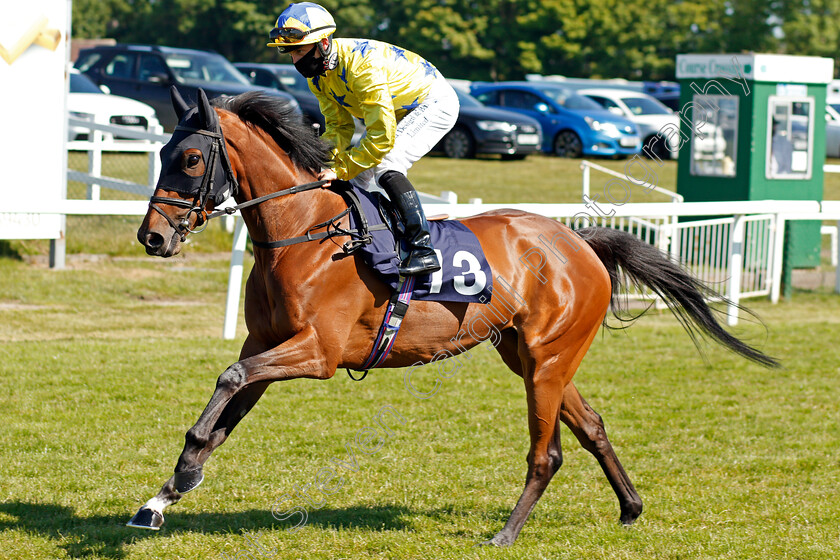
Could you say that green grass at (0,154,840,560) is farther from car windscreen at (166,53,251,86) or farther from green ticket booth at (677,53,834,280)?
car windscreen at (166,53,251,86)

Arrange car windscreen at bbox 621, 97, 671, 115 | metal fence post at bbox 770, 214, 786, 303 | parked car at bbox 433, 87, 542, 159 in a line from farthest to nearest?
car windscreen at bbox 621, 97, 671, 115, parked car at bbox 433, 87, 542, 159, metal fence post at bbox 770, 214, 786, 303

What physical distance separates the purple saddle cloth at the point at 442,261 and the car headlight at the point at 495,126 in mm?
15621

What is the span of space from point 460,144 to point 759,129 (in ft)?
28.9

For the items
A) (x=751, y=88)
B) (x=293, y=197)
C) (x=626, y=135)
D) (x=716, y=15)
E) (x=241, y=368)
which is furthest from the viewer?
(x=716, y=15)

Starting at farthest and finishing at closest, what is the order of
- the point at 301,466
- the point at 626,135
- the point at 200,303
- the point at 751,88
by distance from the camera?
the point at 626,135, the point at 751,88, the point at 200,303, the point at 301,466

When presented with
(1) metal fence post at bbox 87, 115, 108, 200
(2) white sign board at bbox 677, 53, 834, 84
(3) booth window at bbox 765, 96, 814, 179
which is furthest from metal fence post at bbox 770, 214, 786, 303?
(1) metal fence post at bbox 87, 115, 108, 200

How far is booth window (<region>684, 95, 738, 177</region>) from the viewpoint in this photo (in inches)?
486

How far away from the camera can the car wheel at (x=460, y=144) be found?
20062 mm

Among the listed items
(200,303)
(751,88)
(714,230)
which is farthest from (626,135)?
(200,303)

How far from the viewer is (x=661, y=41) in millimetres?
38031

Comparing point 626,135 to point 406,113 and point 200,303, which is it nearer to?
point 200,303

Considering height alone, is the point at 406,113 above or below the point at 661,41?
below

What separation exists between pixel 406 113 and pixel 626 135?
16.6m

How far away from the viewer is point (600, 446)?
15.2 ft
